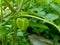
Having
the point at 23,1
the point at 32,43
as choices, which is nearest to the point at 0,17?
the point at 23,1

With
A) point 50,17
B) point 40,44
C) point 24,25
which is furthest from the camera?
point 40,44

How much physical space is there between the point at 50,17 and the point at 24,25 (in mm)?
162

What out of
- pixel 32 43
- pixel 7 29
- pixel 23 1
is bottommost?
pixel 32 43

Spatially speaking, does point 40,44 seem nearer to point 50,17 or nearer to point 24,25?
point 50,17

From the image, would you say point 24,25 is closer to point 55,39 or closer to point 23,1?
point 23,1

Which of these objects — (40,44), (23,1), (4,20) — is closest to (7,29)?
(4,20)

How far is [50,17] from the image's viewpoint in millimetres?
898

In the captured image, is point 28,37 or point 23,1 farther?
point 28,37

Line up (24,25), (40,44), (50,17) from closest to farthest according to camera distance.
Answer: (24,25)
(50,17)
(40,44)

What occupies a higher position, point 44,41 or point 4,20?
point 4,20

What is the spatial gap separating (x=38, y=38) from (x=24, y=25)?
2.03 feet

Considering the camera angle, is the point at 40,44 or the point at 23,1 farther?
the point at 40,44

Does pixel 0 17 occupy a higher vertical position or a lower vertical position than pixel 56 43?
higher

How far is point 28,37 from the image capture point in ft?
4.58
